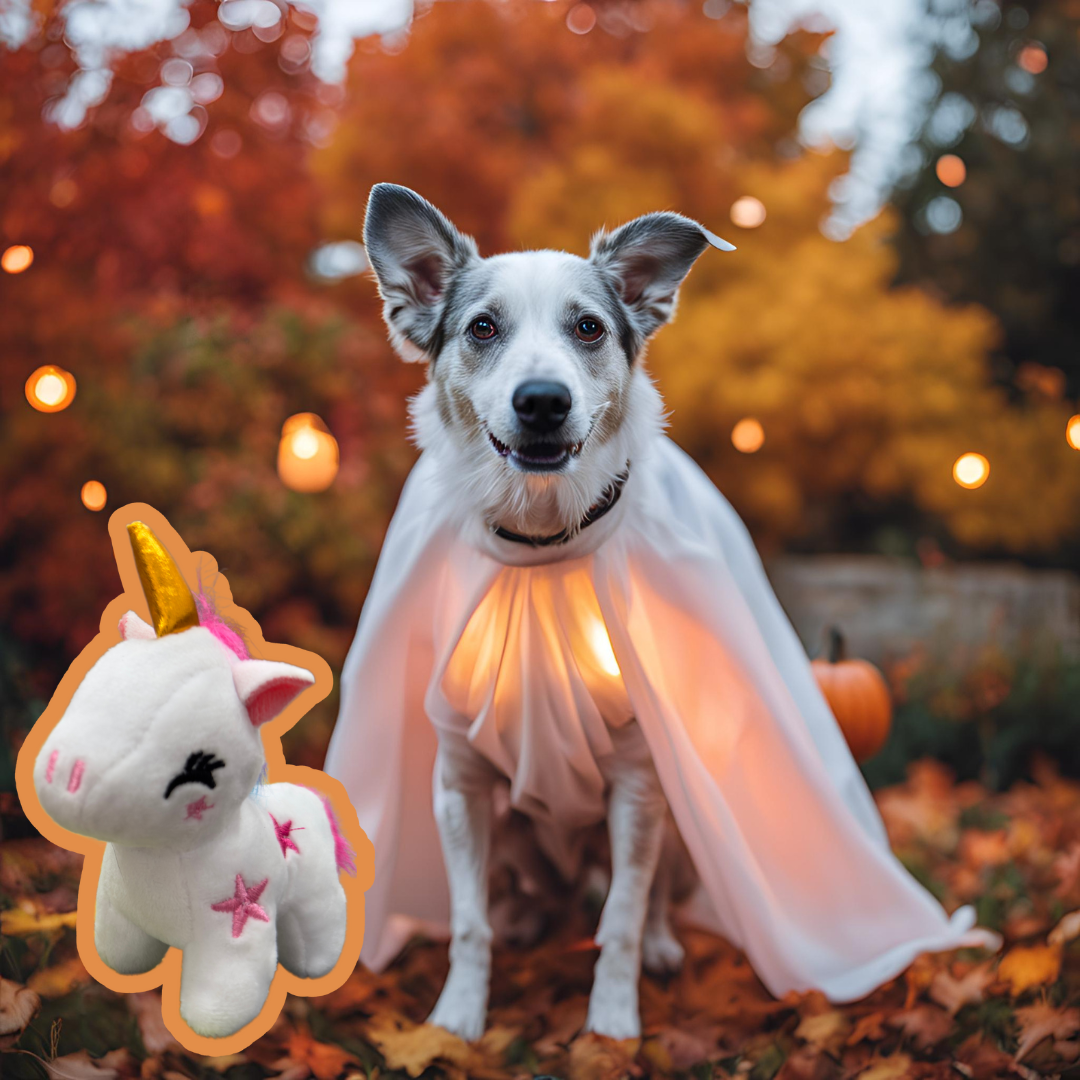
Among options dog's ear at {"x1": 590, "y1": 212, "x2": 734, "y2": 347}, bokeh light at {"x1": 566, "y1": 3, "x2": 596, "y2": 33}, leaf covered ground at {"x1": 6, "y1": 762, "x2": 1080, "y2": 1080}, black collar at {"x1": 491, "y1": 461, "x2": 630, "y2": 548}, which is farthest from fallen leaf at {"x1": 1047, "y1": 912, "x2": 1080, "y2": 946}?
bokeh light at {"x1": 566, "y1": 3, "x2": 596, "y2": 33}

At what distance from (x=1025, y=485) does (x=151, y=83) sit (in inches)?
240

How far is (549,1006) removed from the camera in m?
2.61

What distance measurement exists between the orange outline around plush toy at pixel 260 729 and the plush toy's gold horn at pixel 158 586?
9 cm

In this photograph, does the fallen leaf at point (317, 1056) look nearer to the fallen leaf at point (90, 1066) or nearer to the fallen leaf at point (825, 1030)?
the fallen leaf at point (90, 1066)

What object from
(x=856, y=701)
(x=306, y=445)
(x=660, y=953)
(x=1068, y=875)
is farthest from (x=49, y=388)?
(x=1068, y=875)

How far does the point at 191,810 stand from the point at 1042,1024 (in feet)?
7.48

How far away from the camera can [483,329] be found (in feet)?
7.36

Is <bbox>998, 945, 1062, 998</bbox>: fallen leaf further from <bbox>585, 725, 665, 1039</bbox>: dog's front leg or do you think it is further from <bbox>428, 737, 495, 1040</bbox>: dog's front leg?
<bbox>428, 737, 495, 1040</bbox>: dog's front leg

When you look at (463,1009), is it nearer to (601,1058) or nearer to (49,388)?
(601,1058)

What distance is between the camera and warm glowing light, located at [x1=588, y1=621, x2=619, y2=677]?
230 centimetres

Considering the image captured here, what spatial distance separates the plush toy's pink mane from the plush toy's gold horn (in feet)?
0.17

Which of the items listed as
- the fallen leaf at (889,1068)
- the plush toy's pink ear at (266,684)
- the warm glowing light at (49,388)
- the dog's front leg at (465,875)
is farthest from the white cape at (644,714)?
the warm glowing light at (49,388)

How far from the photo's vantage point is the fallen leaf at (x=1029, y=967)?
2557 mm

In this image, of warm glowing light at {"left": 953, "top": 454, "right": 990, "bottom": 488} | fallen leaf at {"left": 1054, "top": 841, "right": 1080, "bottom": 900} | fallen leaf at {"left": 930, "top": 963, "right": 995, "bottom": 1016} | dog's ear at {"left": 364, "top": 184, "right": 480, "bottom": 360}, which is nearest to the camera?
dog's ear at {"left": 364, "top": 184, "right": 480, "bottom": 360}
